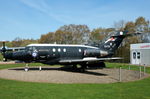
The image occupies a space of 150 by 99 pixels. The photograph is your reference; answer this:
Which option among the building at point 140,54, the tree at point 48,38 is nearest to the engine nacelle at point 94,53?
the building at point 140,54

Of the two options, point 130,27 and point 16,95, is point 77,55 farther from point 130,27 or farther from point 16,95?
point 130,27

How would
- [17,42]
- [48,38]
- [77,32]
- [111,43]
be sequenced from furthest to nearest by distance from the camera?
[17,42] → [48,38] → [77,32] → [111,43]

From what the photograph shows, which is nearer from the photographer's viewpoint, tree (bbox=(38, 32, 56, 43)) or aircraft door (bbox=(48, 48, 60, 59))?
aircraft door (bbox=(48, 48, 60, 59))

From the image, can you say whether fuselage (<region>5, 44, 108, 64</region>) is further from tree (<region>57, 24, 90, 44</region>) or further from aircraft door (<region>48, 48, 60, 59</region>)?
tree (<region>57, 24, 90, 44</region>)

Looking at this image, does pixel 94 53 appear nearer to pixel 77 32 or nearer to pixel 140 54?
pixel 140 54

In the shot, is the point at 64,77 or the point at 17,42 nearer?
the point at 64,77

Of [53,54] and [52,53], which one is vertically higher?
[52,53]

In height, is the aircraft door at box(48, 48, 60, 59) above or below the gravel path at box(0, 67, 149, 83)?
above

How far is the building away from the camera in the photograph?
156ft

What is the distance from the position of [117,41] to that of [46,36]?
66.2 m

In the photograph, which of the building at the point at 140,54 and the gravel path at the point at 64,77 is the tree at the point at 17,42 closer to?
the building at the point at 140,54

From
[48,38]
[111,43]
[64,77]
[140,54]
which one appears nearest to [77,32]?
[48,38]

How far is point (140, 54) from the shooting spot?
49.8 metres

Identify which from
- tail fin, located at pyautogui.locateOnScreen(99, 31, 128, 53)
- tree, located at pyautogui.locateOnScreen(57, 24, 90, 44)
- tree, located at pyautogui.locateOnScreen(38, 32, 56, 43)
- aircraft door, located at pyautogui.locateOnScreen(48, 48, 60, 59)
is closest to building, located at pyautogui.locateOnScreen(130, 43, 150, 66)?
tail fin, located at pyautogui.locateOnScreen(99, 31, 128, 53)
